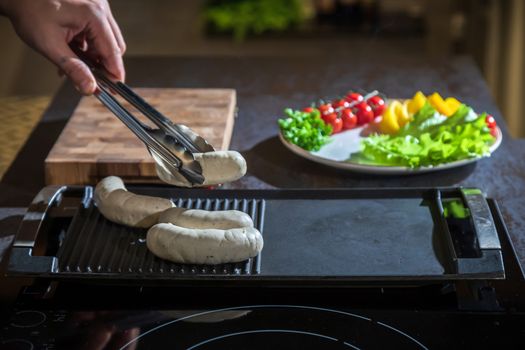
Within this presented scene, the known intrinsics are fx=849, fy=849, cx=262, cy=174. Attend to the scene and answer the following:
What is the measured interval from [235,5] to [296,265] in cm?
333

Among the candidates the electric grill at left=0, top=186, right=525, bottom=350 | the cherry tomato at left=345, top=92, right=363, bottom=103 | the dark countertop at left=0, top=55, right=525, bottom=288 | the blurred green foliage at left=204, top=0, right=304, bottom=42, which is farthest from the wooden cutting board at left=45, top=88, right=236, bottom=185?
the blurred green foliage at left=204, top=0, right=304, bottom=42

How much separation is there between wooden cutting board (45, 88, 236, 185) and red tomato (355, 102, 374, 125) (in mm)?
301

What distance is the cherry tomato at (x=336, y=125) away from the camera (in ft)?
6.44

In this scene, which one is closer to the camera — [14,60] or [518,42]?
[518,42]

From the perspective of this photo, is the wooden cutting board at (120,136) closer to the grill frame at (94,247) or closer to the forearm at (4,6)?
the grill frame at (94,247)

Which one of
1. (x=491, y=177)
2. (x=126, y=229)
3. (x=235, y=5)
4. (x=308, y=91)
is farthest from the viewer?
(x=235, y=5)

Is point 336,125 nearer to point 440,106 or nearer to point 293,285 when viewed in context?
point 440,106

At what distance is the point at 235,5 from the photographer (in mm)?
4516

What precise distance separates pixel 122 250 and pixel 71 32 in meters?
0.59

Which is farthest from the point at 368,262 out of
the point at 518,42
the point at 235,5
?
the point at 235,5

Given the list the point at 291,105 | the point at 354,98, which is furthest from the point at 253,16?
the point at 354,98

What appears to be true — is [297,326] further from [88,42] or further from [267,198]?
[88,42]

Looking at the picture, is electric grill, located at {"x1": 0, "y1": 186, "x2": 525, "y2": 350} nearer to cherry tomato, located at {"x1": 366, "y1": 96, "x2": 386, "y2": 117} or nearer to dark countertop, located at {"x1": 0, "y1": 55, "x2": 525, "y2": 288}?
dark countertop, located at {"x1": 0, "y1": 55, "x2": 525, "y2": 288}

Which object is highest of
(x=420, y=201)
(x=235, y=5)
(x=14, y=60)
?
(x=420, y=201)
